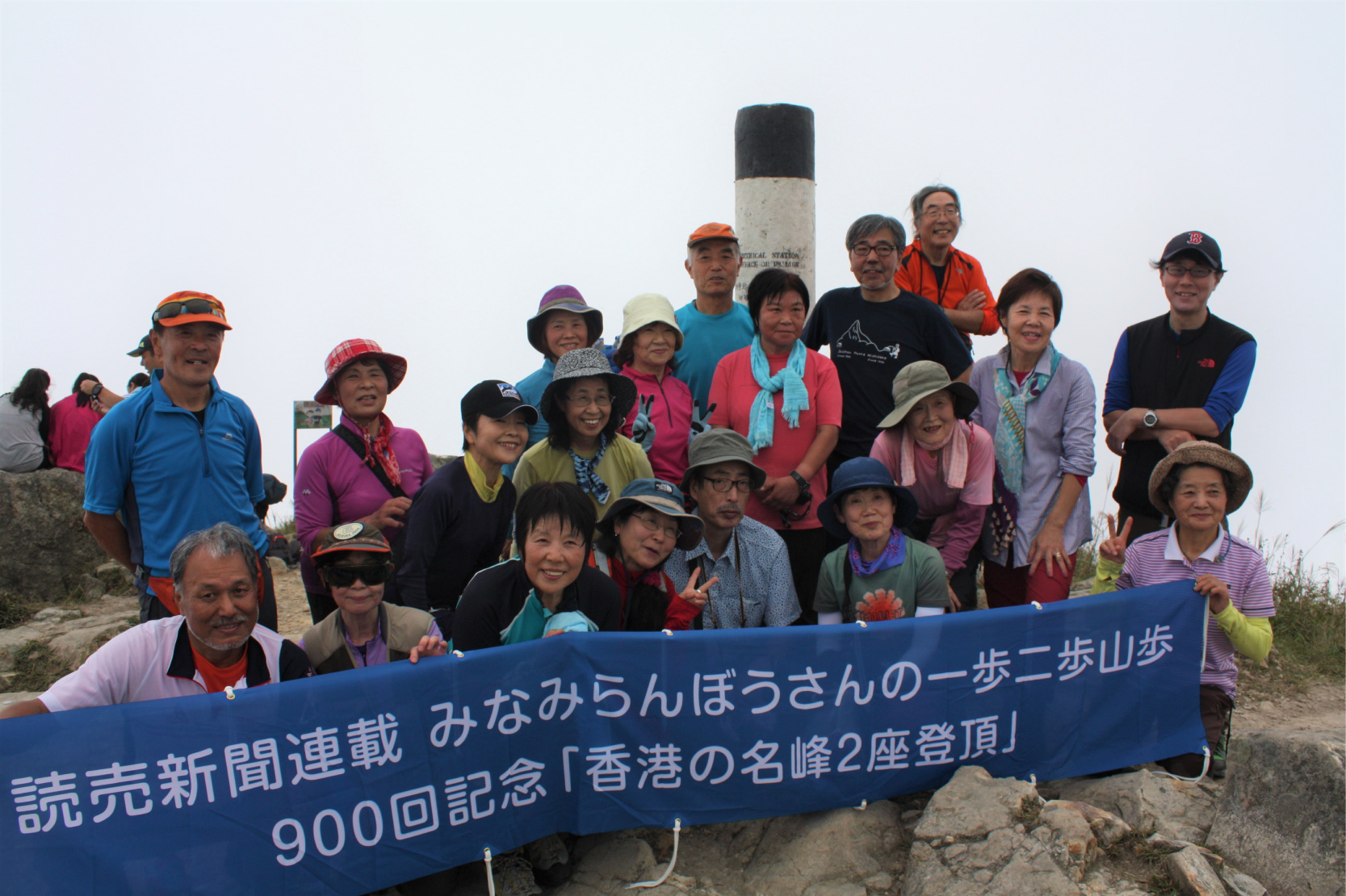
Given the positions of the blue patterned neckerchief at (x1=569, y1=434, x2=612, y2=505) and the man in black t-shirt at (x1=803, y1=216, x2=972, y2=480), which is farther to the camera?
the man in black t-shirt at (x1=803, y1=216, x2=972, y2=480)

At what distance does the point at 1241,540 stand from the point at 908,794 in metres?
2.02

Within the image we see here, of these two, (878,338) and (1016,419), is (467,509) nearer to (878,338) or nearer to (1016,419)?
(878,338)

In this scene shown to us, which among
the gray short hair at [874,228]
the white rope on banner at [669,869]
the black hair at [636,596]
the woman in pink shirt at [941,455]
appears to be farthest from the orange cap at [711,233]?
the white rope on banner at [669,869]

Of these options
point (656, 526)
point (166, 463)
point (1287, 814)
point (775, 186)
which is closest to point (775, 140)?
point (775, 186)

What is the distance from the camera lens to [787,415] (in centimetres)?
483

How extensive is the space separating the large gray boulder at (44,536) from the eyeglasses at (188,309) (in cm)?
620

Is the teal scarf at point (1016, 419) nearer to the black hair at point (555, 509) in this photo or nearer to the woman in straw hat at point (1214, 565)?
the woman in straw hat at point (1214, 565)

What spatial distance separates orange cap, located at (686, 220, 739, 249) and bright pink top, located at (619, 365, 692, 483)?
2.98 ft

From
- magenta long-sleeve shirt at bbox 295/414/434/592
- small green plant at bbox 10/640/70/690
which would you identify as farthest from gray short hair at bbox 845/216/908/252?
small green plant at bbox 10/640/70/690

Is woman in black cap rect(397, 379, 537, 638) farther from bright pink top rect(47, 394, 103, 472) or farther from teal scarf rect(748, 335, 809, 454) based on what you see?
bright pink top rect(47, 394, 103, 472)

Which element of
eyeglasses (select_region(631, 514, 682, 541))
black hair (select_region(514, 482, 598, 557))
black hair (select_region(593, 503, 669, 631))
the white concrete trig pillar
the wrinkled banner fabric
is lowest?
the wrinkled banner fabric

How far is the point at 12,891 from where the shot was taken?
2885 mm

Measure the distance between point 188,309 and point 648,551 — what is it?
226 centimetres

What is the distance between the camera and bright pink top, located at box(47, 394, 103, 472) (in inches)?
376
